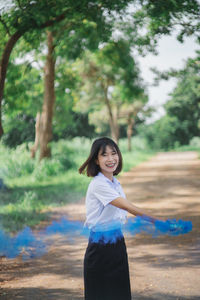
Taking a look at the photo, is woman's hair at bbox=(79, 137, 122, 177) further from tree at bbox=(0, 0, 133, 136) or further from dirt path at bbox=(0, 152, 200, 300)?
tree at bbox=(0, 0, 133, 136)

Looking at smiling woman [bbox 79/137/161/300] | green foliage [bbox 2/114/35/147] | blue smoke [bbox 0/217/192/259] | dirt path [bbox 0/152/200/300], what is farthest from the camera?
green foliage [bbox 2/114/35/147]

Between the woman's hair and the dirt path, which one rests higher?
the woman's hair

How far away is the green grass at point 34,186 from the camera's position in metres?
8.62

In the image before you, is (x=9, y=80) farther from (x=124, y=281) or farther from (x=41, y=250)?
(x=124, y=281)

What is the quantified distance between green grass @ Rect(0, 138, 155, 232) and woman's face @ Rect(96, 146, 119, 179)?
16.0 ft

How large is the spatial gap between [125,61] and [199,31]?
7040mm

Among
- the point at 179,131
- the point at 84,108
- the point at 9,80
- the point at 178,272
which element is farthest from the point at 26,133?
the point at 178,272

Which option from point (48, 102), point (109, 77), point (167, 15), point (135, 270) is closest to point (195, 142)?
point (109, 77)

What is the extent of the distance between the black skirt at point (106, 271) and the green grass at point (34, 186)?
4.74m

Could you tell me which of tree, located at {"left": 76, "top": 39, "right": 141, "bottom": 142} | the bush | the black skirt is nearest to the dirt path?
the black skirt

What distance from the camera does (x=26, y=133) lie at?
35.4 m

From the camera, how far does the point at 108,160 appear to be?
300 centimetres

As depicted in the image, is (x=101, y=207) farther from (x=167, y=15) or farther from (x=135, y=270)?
(x=167, y=15)

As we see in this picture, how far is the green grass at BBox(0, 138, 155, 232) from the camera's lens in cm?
862
